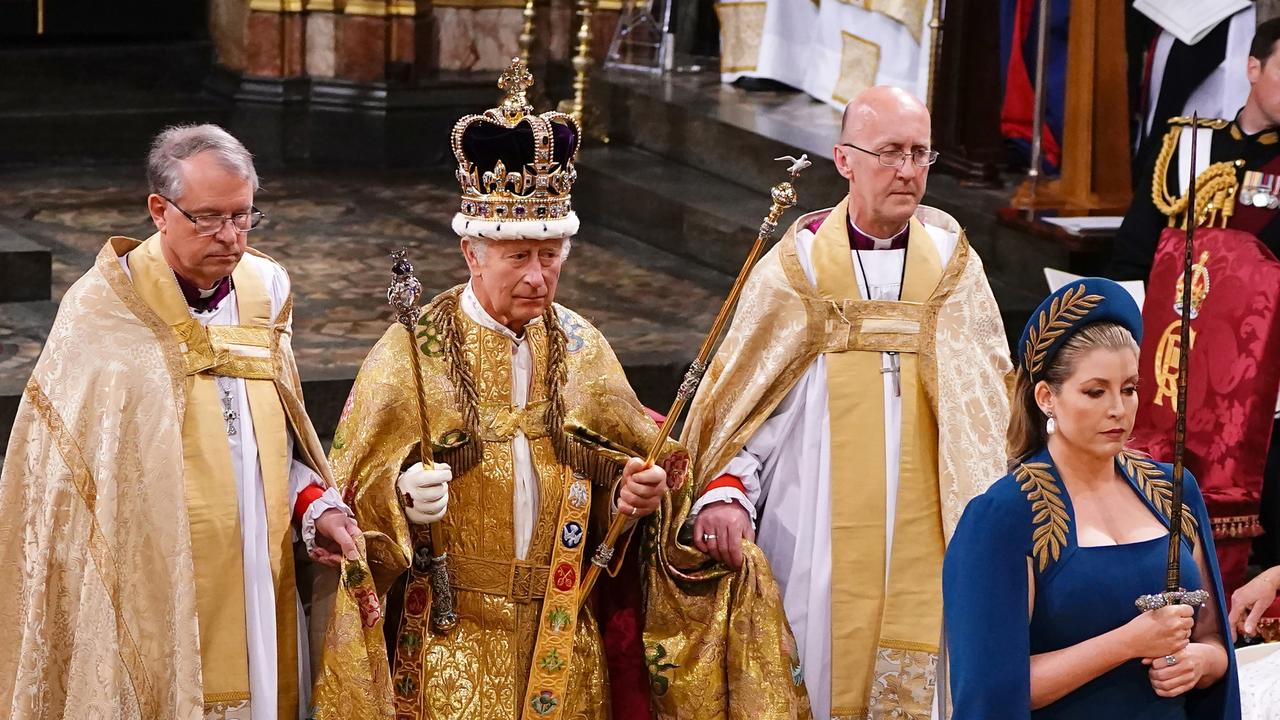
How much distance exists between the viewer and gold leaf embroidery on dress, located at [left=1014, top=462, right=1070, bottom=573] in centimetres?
352

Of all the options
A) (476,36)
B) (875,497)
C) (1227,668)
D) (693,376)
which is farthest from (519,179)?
(476,36)

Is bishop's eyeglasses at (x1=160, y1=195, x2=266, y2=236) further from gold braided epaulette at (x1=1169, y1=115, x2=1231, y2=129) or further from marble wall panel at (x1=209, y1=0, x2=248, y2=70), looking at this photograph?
marble wall panel at (x1=209, y1=0, x2=248, y2=70)

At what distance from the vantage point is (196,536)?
454 centimetres

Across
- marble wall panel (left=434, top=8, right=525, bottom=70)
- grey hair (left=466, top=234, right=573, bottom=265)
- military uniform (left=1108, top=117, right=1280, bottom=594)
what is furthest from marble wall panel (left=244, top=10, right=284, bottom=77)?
grey hair (left=466, top=234, right=573, bottom=265)

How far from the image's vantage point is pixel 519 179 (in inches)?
179

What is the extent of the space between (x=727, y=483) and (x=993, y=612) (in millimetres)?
1493

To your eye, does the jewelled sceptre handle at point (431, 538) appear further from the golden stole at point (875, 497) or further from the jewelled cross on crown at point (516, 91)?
the golden stole at point (875, 497)

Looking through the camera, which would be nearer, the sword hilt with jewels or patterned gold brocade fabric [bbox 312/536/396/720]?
the sword hilt with jewels

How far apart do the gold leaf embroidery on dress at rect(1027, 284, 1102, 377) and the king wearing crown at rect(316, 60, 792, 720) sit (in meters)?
1.15

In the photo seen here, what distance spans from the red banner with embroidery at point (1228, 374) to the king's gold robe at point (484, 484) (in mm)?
1946

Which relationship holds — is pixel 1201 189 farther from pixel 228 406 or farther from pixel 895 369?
pixel 228 406

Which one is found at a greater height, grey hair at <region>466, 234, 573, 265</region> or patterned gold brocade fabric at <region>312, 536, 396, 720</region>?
grey hair at <region>466, 234, 573, 265</region>

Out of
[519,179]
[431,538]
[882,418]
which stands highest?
[519,179]

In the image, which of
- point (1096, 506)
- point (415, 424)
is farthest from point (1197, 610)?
point (415, 424)
